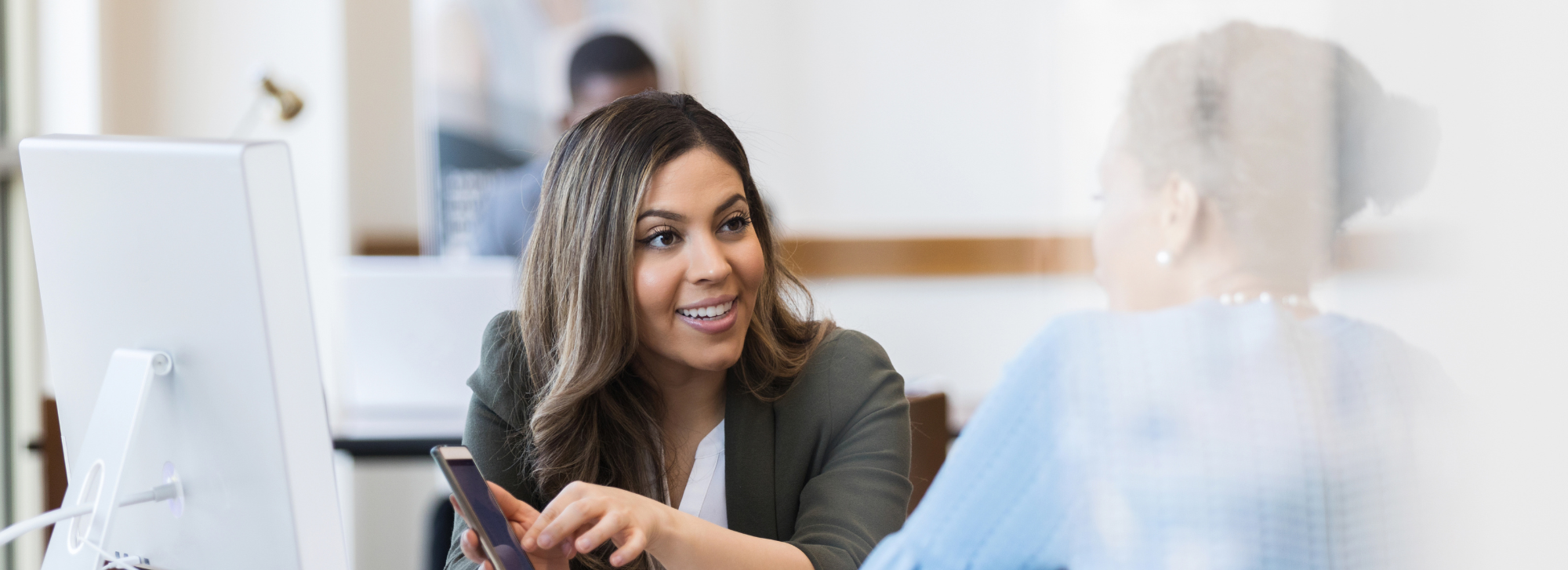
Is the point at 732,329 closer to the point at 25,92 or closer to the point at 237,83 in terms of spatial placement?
the point at 25,92

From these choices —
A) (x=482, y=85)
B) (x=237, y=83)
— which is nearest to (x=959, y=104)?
(x=482, y=85)

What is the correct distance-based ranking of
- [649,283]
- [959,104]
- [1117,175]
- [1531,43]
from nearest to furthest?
[1531,43]
[1117,175]
[649,283]
[959,104]

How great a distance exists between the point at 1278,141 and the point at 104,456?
0.85 meters

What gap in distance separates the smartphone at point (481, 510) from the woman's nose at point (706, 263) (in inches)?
10.5

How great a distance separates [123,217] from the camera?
77 cm

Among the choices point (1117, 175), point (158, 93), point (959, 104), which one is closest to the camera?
point (1117, 175)

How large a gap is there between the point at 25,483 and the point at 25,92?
2.69ft

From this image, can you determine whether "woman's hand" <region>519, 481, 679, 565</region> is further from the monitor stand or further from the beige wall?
the beige wall

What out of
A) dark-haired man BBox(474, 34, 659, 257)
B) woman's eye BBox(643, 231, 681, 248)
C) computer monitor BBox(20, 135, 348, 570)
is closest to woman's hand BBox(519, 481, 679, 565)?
computer monitor BBox(20, 135, 348, 570)

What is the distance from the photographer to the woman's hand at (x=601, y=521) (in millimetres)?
840

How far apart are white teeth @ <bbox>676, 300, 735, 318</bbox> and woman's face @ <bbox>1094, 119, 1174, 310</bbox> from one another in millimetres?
348

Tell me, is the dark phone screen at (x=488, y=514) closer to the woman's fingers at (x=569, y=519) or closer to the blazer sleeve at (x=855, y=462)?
the woman's fingers at (x=569, y=519)

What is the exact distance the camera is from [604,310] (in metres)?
1.05

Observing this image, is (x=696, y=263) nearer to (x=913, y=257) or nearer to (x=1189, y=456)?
(x=1189, y=456)
